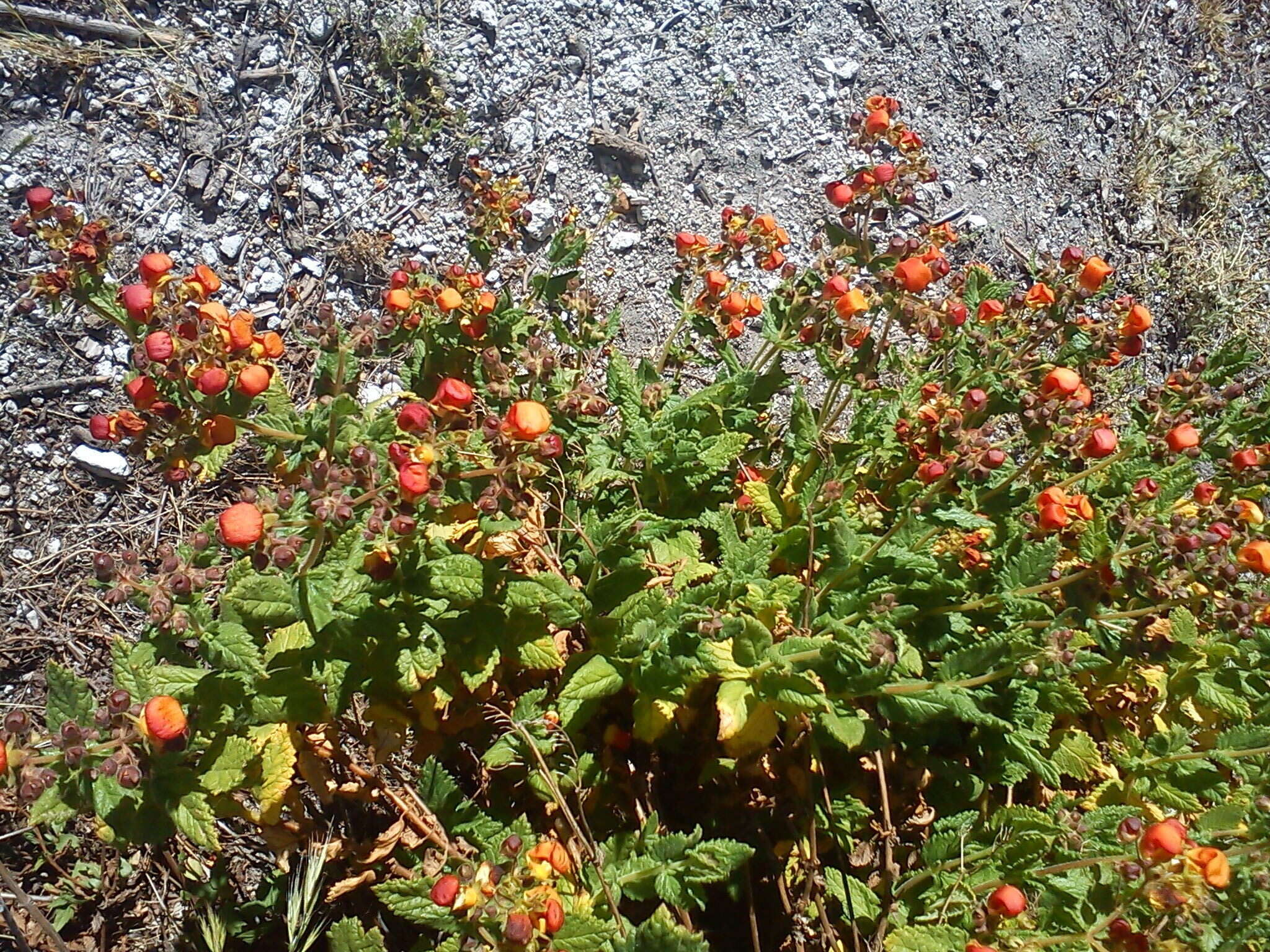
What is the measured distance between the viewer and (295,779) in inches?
119

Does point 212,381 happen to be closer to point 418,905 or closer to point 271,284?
point 418,905

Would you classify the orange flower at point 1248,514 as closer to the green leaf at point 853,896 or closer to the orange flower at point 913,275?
the orange flower at point 913,275

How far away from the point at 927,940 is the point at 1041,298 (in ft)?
6.21

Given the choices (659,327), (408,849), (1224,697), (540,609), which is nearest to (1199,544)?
(1224,697)

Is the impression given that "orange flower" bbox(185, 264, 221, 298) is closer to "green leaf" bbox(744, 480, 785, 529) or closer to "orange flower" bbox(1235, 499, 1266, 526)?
"green leaf" bbox(744, 480, 785, 529)

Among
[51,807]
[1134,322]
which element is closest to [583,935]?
[51,807]

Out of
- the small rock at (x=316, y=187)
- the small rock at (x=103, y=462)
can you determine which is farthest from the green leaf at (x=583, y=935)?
the small rock at (x=316, y=187)

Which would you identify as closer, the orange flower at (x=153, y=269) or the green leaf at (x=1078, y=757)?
the orange flower at (x=153, y=269)

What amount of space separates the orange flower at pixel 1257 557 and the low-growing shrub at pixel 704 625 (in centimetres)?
1

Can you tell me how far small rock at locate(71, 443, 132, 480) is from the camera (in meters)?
3.71

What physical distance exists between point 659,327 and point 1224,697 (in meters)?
2.69

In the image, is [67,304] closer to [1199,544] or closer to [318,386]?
[318,386]

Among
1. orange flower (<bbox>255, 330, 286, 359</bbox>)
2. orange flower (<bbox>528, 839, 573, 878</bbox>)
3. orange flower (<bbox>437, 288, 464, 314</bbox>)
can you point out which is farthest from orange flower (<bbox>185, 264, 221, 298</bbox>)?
orange flower (<bbox>528, 839, 573, 878</bbox>)

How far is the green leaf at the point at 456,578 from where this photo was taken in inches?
90.9
